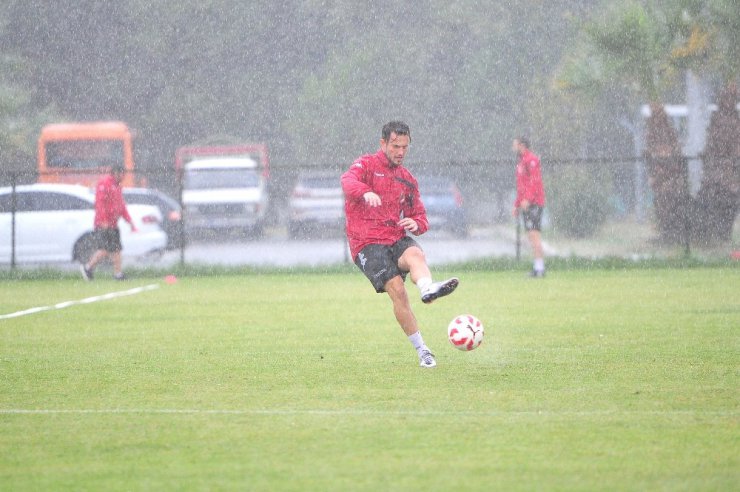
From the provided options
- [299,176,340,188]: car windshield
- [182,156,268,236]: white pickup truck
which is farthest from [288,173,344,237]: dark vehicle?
[182,156,268,236]: white pickup truck

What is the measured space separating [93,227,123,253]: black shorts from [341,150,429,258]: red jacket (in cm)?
1307

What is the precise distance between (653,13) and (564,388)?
66.9 feet

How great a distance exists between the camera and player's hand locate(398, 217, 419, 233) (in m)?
9.76

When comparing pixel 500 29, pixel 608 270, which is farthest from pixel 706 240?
pixel 500 29

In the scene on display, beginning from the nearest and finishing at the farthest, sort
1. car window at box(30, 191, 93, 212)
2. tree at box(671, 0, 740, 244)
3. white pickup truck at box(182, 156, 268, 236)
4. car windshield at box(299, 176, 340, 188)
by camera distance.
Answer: car window at box(30, 191, 93, 212), tree at box(671, 0, 740, 244), car windshield at box(299, 176, 340, 188), white pickup truck at box(182, 156, 268, 236)

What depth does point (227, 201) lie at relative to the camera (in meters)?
33.8

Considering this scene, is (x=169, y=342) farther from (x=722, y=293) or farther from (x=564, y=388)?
(x=722, y=293)

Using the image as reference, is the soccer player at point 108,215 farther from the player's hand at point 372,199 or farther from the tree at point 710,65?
the player's hand at point 372,199

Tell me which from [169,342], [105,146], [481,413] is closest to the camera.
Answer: [481,413]

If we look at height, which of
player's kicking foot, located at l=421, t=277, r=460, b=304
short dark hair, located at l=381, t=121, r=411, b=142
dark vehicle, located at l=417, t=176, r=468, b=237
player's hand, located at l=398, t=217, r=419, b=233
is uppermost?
short dark hair, located at l=381, t=121, r=411, b=142

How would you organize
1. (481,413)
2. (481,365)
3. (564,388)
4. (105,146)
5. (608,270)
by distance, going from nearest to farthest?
1. (481,413)
2. (564,388)
3. (481,365)
4. (608,270)
5. (105,146)

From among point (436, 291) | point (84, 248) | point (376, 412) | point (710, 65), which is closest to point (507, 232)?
point (710, 65)

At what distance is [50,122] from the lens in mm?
45094

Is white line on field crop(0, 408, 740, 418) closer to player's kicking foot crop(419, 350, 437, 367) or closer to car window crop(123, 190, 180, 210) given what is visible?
player's kicking foot crop(419, 350, 437, 367)
